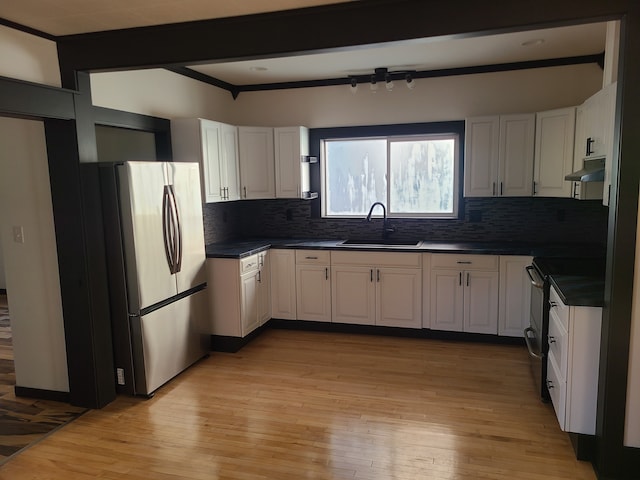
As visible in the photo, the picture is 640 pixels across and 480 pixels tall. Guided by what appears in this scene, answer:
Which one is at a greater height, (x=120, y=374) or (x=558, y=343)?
(x=558, y=343)

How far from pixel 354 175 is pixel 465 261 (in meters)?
1.51

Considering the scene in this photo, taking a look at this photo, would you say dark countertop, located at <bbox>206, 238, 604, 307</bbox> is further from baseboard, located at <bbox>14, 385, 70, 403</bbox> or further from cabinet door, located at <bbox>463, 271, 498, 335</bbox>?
baseboard, located at <bbox>14, 385, 70, 403</bbox>

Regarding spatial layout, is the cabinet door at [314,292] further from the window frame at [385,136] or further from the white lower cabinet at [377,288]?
the window frame at [385,136]

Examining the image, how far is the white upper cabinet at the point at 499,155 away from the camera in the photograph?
4.06 meters

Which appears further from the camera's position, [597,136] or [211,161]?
[211,161]

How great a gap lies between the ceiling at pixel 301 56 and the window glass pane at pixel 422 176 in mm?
746

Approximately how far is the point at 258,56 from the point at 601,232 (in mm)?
3393

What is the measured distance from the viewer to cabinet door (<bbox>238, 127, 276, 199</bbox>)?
4.66 m

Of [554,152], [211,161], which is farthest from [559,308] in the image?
[211,161]

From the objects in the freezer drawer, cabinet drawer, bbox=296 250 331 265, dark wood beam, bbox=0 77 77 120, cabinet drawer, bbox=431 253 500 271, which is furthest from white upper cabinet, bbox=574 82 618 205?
dark wood beam, bbox=0 77 77 120

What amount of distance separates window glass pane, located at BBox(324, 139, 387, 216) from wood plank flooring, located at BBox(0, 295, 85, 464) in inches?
118

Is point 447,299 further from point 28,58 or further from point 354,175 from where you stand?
point 28,58

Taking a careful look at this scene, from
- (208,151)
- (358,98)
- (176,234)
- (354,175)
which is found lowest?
(176,234)

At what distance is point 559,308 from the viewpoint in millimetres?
2594
